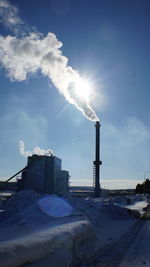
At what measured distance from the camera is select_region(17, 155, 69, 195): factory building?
4694 centimetres

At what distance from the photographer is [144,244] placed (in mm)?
9398

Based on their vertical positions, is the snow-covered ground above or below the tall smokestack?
below

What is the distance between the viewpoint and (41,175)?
47.2m

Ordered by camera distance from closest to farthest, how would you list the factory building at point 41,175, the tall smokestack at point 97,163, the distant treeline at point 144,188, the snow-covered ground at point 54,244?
the snow-covered ground at point 54,244
the factory building at point 41,175
the tall smokestack at point 97,163
the distant treeline at point 144,188

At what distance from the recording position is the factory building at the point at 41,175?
4694 centimetres

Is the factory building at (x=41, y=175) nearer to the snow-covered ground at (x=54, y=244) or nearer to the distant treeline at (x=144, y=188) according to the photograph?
the snow-covered ground at (x=54, y=244)

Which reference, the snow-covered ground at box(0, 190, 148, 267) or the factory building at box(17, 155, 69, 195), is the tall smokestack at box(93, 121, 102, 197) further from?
the snow-covered ground at box(0, 190, 148, 267)

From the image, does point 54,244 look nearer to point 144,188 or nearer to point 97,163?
point 97,163

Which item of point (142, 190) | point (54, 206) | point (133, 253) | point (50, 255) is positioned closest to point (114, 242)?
point (133, 253)

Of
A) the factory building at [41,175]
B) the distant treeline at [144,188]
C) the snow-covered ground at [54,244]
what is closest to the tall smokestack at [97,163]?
the factory building at [41,175]

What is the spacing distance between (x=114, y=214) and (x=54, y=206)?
20.1ft

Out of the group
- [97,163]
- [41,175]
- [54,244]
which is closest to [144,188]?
[97,163]

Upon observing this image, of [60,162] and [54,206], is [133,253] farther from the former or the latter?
[60,162]

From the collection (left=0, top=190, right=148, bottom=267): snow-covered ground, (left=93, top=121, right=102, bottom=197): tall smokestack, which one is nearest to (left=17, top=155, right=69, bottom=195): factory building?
(left=93, top=121, right=102, bottom=197): tall smokestack
